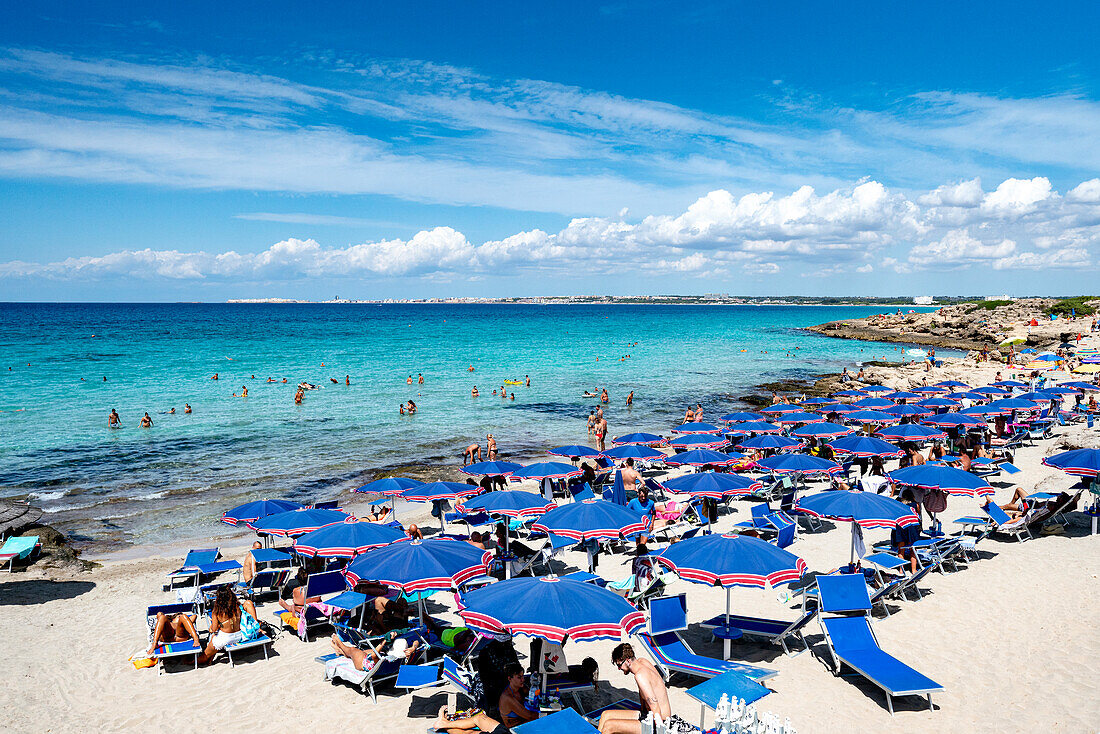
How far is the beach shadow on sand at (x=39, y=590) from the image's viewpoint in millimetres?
11562

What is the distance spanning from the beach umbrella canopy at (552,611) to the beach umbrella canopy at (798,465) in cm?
985

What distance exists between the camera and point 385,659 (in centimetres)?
794

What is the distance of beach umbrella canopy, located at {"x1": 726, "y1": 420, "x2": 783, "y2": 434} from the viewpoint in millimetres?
21188

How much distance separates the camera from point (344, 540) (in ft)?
32.1

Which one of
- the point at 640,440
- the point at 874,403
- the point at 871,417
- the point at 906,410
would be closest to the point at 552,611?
the point at 640,440

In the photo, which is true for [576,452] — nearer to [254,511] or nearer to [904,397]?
[254,511]

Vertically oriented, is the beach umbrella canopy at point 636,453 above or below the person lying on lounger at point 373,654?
above

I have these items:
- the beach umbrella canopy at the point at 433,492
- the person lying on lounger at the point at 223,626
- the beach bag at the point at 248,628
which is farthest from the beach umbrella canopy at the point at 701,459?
the person lying on lounger at the point at 223,626

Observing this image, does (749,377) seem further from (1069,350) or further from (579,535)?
(579,535)

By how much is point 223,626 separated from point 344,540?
1880mm

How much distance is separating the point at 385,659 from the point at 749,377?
43974 mm

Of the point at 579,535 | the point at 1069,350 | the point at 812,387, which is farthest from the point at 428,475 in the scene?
the point at 1069,350

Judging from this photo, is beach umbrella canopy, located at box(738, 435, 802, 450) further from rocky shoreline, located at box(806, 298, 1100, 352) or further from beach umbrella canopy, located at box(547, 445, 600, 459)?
rocky shoreline, located at box(806, 298, 1100, 352)

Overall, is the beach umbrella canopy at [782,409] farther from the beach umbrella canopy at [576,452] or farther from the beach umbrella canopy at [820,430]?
the beach umbrella canopy at [576,452]
